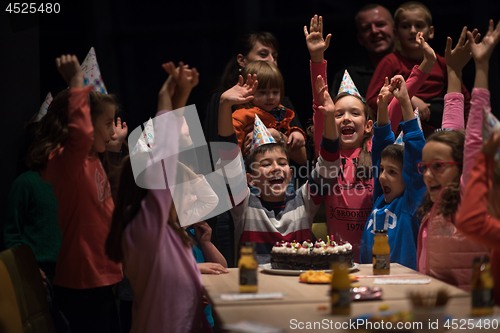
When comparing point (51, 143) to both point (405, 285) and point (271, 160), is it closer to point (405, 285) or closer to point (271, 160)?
point (271, 160)

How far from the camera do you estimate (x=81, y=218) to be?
255 centimetres

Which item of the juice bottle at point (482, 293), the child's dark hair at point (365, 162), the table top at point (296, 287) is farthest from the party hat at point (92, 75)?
the juice bottle at point (482, 293)

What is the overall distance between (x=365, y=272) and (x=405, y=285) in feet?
1.11

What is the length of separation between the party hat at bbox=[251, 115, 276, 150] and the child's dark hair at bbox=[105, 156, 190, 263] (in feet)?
3.67

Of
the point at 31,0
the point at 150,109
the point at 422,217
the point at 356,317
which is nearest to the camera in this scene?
the point at 356,317

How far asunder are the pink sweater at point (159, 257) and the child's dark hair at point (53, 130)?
2.30 feet

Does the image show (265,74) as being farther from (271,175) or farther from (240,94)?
(271,175)

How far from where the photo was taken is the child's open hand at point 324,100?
2924mm

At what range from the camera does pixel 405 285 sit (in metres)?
2.06

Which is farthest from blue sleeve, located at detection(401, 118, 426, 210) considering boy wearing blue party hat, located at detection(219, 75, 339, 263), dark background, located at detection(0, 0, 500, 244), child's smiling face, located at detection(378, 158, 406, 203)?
dark background, located at detection(0, 0, 500, 244)

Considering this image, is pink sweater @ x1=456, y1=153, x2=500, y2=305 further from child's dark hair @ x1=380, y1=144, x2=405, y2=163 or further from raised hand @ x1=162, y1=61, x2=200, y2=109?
raised hand @ x1=162, y1=61, x2=200, y2=109

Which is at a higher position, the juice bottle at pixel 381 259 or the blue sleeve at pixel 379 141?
the blue sleeve at pixel 379 141

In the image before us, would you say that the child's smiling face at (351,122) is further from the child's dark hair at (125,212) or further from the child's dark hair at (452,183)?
the child's dark hair at (125,212)

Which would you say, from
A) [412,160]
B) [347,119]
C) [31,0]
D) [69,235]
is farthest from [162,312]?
[31,0]
